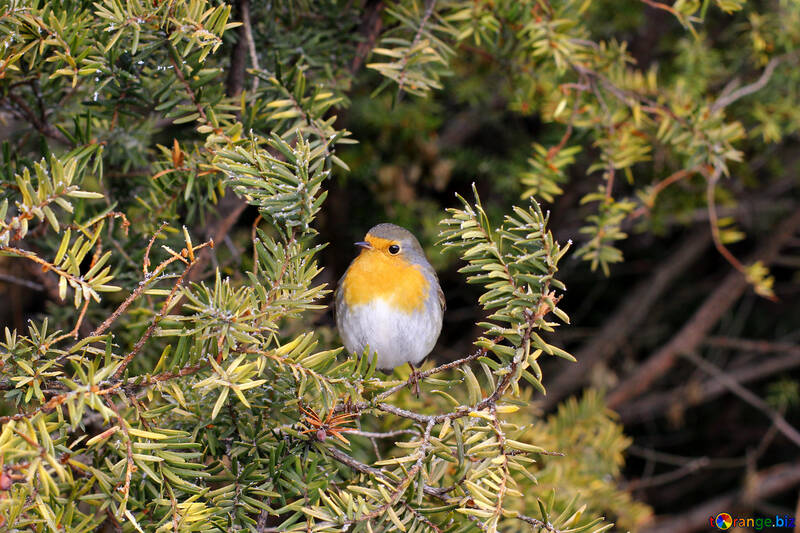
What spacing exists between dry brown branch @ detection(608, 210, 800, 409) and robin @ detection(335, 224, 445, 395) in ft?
5.04

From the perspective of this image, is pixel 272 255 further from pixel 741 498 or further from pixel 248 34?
pixel 741 498

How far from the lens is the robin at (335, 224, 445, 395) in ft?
6.65

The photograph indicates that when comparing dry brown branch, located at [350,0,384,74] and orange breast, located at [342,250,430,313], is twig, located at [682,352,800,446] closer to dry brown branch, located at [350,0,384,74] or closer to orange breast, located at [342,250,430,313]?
orange breast, located at [342,250,430,313]

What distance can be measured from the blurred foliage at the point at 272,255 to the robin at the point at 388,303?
0.15 meters

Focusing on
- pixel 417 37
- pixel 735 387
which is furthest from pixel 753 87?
pixel 735 387

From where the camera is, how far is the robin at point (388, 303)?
79.8 inches

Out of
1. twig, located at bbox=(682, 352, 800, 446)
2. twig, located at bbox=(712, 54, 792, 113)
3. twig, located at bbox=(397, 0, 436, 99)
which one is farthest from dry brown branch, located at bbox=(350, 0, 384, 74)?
twig, located at bbox=(682, 352, 800, 446)

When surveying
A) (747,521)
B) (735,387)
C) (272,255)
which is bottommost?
(747,521)

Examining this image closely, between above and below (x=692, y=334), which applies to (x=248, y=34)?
above

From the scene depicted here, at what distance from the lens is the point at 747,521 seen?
283cm

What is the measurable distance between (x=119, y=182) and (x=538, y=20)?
1207 mm

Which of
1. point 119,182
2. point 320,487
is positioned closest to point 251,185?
point 320,487

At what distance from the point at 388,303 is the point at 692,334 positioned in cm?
191

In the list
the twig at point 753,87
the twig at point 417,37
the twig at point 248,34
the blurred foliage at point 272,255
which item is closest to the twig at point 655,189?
the blurred foliage at point 272,255
